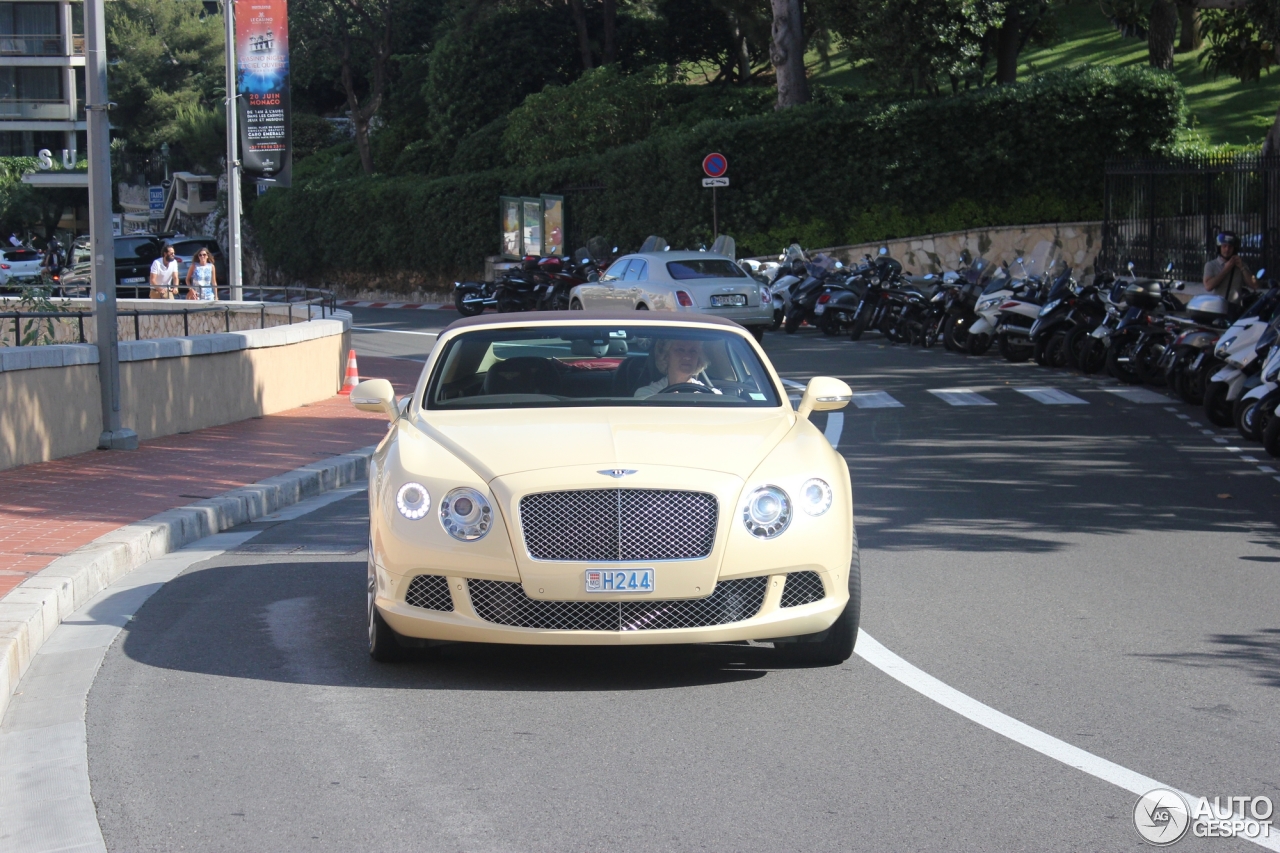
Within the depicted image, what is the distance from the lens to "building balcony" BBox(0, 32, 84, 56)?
307ft

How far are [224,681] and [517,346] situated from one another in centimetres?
233

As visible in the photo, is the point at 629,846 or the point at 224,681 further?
the point at 224,681

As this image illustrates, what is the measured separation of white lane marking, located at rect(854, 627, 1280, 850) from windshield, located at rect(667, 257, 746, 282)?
20.3m

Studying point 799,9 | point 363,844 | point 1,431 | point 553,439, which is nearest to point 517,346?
point 553,439

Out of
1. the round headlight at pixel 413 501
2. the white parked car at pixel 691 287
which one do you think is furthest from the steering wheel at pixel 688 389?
the white parked car at pixel 691 287

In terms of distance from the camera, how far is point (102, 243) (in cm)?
1348

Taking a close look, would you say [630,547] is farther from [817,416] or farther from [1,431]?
[817,416]

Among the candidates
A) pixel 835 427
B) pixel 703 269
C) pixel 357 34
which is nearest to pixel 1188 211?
pixel 703 269

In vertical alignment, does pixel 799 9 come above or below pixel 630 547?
above

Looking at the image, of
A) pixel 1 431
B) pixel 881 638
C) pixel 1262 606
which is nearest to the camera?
pixel 881 638

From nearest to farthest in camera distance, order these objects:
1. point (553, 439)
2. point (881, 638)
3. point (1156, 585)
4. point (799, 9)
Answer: point (553, 439) < point (881, 638) < point (1156, 585) < point (799, 9)

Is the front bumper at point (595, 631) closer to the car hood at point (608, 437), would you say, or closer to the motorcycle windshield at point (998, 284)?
the car hood at point (608, 437)

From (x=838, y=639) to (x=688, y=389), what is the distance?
155cm

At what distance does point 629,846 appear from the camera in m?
4.58
